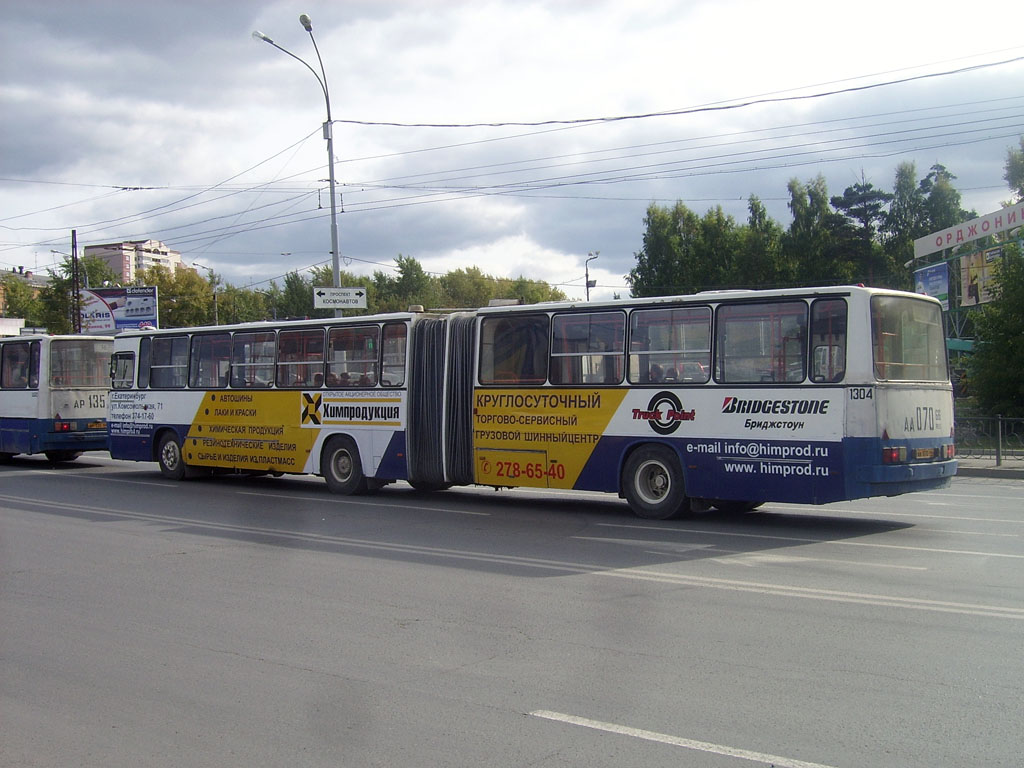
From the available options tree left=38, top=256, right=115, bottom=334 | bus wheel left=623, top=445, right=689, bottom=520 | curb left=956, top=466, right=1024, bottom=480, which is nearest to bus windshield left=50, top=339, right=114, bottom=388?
bus wheel left=623, top=445, right=689, bottom=520

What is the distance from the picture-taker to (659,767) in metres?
4.65

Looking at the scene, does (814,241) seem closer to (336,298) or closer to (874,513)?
(336,298)

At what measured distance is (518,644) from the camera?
7.01m

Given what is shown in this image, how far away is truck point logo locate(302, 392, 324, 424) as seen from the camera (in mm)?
17359

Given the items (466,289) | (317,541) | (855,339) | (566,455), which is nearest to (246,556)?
(317,541)

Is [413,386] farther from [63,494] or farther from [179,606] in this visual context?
[179,606]

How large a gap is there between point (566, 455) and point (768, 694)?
839 centimetres

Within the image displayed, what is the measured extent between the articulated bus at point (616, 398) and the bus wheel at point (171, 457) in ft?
3.41

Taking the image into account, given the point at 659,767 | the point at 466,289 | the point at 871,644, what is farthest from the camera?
the point at 466,289

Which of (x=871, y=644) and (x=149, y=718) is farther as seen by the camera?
(x=871, y=644)

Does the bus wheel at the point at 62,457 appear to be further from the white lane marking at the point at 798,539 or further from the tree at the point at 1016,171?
the tree at the point at 1016,171

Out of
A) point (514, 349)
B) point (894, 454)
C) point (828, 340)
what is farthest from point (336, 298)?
point (894, 454)

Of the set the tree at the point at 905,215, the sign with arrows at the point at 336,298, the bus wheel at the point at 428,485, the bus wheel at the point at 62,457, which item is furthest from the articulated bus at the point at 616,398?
the tree at the point at 905,215

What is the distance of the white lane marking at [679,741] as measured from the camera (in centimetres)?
466
